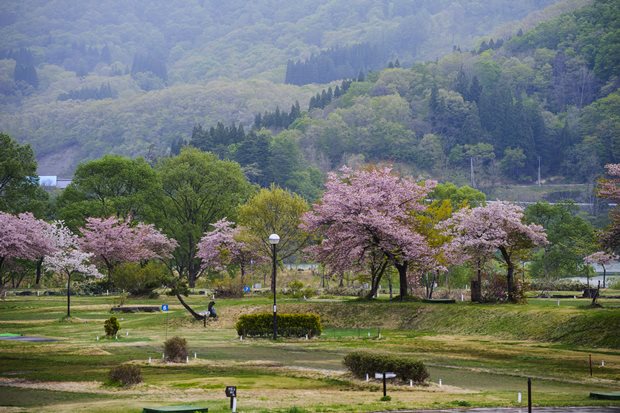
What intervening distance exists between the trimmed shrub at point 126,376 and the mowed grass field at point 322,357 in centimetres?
60

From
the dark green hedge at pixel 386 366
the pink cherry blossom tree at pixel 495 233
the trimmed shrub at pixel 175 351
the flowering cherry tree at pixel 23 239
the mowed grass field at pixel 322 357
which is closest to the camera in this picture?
the mowed grass field at pixel 322 357

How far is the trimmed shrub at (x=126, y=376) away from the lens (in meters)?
39.3

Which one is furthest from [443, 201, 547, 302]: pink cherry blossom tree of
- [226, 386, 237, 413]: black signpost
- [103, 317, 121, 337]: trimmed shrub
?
[226, 386, 237, 413]: black signpost

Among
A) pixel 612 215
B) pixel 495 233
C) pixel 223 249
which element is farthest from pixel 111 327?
pixel 223 249

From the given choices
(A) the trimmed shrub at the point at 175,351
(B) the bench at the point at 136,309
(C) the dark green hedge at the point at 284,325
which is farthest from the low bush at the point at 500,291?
(A) the trimmed shrub at the point at 175,351

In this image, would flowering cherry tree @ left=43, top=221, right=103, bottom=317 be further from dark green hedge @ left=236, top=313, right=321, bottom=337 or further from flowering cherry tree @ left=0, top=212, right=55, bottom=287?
dark green hedge @ left=236, top=313, right=321, bottom=337

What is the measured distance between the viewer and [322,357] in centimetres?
5075

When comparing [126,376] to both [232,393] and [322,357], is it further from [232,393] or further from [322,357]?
[322,357]

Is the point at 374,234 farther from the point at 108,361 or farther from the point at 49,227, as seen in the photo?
the point at 49,227

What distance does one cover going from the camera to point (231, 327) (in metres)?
69.6

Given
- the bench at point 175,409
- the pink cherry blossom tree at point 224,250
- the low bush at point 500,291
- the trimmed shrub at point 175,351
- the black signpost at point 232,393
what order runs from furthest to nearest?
the pink cherry blossom tree at point 224,250 < the low bush at point 500,291 < the trimmed shrub at point 175,351 < the bench at point 175,409 < the black signpost at point 232,393

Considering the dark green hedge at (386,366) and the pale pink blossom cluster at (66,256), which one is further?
the pale pink blossom cluster at (66,256)

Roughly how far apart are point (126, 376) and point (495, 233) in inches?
1439

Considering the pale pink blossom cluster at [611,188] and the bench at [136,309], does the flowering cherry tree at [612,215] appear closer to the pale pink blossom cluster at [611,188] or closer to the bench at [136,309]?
the pale pink blossom cluster at [611,188]
